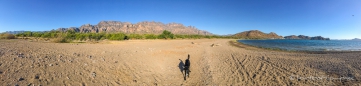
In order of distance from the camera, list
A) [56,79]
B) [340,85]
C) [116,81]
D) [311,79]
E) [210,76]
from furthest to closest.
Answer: [210,76] → [311,79] → [340,85] → [116,81] → [56,79]

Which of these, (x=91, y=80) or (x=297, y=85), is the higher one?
(x=91, y=80)

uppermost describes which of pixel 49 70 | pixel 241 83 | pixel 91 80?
pixel 49 70

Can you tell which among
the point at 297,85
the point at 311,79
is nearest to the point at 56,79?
the point at 297,85

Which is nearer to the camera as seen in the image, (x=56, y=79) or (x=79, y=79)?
(x=56, y=79)

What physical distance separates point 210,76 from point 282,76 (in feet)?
14.9

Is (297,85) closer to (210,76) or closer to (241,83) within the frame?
(241,83)

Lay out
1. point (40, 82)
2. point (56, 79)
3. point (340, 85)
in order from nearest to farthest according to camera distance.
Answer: point (40, 82) → point (56, 79) → point (340, 85)

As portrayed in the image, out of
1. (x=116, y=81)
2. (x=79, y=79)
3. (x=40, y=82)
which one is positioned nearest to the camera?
(x=40, y=82)

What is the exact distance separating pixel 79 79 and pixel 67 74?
2.33 feet

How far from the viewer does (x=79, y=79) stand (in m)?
6.68

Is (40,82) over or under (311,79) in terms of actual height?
over

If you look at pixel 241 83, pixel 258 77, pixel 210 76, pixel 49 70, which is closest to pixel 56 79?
pixel 49 70

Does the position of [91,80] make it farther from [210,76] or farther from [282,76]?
[282,76]

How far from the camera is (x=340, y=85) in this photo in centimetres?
825
